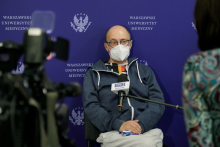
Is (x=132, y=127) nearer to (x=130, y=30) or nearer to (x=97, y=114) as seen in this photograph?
(x=97, y=114)

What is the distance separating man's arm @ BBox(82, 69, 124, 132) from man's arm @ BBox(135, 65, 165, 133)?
0.74 ft

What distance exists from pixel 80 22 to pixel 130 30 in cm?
61

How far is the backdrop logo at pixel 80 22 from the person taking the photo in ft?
9.95

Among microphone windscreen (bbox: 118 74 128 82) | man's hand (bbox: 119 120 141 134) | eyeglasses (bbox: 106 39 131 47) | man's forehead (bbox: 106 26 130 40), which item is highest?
man's forehead (bbox: 106 26 130 40)

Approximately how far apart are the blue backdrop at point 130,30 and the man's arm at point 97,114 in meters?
0.59

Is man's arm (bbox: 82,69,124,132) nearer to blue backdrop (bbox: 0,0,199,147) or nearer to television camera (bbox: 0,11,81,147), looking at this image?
blue backdrop (bbox: 0,0,199,147)

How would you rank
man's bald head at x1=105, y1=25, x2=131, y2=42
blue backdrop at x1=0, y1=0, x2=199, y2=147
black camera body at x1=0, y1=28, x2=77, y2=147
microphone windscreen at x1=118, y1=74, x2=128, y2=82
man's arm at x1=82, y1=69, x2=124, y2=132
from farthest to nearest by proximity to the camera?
blue backdrop at x1=0, y1=0, x2=199, y2=147 → man's bald head at x1=105, y1=25, x2=131, y2=42 → microphone windscreen at x1=118, y1=74, x2=128, y2=82 → man's arm at x1=82, y1=69, x2=124, y2=132 → black camera body at x1=0, y1=28, x2=77, y2=147

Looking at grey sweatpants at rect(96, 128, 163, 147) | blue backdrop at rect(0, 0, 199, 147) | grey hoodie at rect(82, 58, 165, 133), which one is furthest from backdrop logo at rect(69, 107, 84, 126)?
grey sweatpants at rect(96, 128, 163, 147)

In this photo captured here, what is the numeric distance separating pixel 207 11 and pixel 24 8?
7.91 ft

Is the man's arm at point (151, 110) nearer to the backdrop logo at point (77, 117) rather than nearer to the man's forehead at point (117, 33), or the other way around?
the man's forehead at point (117, 33)

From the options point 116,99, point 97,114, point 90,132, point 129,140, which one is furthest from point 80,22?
point 129,140

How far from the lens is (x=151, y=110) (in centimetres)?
246

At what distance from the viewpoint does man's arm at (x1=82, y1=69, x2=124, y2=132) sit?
2.36 meters

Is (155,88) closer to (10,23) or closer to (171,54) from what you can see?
(171,54)
